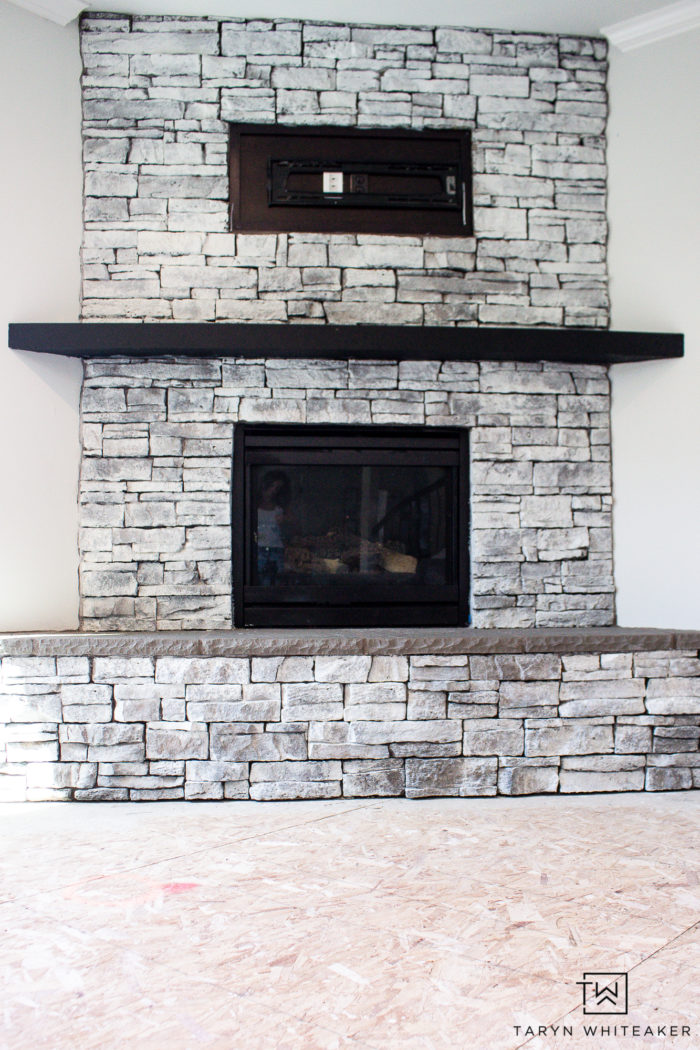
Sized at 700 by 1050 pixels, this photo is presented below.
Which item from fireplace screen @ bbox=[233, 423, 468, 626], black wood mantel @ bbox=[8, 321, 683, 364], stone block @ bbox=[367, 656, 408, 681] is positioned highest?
black wood mantel @ bbox=[8, 321, 683, 364]

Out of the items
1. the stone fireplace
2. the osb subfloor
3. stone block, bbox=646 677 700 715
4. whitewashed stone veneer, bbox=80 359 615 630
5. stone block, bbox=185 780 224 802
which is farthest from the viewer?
whitewashed stone veneer, bbox=80 359 615 630

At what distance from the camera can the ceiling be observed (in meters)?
3.15

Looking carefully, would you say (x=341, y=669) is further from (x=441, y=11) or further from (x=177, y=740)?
(x=441, y=11)

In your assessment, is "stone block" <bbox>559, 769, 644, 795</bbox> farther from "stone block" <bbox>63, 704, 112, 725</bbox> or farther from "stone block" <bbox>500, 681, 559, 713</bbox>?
"stone block" <bbox>63, 704, 112, 725</bbox>

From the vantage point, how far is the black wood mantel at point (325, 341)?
302cm

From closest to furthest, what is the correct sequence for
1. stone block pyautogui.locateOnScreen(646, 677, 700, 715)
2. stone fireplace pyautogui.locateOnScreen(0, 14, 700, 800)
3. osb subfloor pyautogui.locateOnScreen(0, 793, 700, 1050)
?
osb subfloor pyautogui.locateOnScreen(0, 793, 700, 1050) < stone block pyautogui.locateOnScreen(646, 677, 700, 715) < stone fireplace pyautogui.locateOnScreen(0, 14, 700, 800)

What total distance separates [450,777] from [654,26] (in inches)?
111

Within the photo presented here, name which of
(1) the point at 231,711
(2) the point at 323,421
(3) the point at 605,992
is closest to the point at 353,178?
(2) the point at 323,421

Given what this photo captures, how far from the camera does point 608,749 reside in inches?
115

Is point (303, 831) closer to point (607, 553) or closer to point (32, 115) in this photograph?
point (607, 553)

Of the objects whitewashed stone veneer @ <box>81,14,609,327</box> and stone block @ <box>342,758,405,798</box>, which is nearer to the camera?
stone block @ <box>342,758,405,798</box>

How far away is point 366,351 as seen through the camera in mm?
3115

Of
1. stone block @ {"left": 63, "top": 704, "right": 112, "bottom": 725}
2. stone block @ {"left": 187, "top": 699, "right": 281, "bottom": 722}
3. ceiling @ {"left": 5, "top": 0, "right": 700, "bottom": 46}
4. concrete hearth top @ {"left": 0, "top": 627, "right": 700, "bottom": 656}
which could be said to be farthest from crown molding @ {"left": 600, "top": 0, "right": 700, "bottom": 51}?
stone block @ {"left": 63, "top": 704, "right": 112, "bottom": 725}

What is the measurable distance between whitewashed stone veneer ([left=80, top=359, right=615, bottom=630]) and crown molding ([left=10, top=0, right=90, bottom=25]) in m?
1.24
